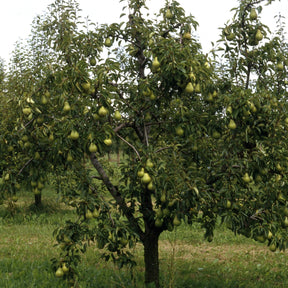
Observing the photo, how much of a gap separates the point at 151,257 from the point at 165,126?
1.98 meters

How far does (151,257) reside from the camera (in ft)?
18.3

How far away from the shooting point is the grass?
626 centimetres

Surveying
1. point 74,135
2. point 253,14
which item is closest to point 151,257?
point 74,135

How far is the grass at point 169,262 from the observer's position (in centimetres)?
626

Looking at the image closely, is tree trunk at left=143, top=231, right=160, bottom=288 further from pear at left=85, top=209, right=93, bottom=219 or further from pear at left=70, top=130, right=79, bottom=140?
pear at left=70, top=130, right=79, bottom=140

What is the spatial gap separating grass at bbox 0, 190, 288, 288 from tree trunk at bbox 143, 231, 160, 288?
9.4 inches

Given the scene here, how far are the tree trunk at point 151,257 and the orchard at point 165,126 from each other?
0.11m

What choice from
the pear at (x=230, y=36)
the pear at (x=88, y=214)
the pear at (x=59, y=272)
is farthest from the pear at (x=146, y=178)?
the pear at (x=230, y=36)

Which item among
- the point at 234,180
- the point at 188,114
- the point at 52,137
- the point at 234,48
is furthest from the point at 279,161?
the point at 52,137

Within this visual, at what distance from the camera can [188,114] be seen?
4570 millimetres

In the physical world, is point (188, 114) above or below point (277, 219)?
above

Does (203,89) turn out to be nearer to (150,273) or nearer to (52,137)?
(52,137)

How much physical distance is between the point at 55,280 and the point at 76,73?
12.4ft

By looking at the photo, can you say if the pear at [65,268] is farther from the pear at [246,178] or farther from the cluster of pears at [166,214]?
the pear at [246,178]
